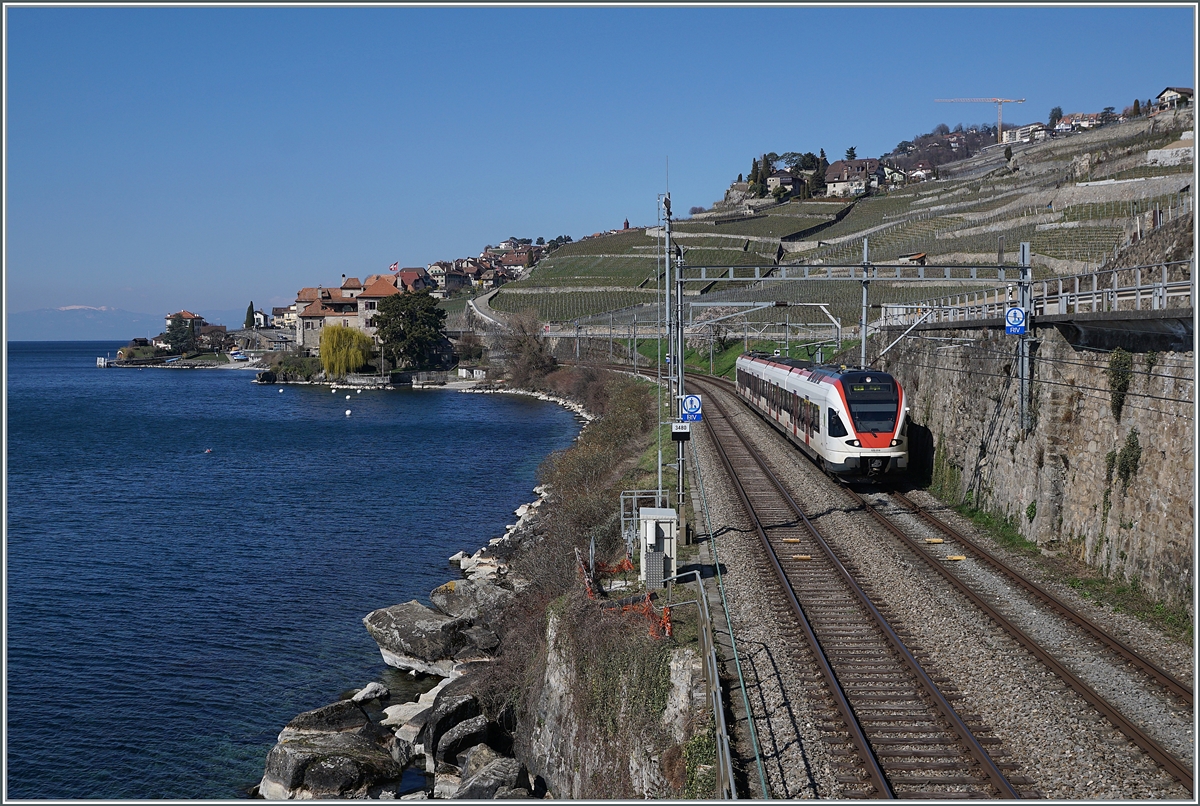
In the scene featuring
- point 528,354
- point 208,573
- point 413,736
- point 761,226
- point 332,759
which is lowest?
point 413,736

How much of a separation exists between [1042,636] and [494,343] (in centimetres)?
10770

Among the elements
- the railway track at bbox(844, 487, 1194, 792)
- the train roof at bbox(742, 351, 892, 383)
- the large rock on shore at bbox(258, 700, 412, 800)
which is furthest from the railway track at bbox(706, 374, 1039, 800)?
the large rock on shore at bbox(258, 700, 412, 800)

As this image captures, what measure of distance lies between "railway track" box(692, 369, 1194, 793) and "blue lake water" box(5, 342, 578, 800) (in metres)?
12.4

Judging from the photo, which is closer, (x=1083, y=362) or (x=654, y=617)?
(x=654, y=617)

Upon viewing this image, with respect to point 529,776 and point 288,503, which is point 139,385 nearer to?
point 288,503

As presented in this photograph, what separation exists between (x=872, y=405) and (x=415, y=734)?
13.4 m

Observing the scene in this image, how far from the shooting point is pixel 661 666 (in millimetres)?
13430

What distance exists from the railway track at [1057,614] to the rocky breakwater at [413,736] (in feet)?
25.7

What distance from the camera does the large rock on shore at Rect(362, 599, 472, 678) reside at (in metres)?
24.0

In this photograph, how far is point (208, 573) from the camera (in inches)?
1273

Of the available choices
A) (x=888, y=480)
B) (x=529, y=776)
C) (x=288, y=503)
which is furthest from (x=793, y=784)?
(x=288, y=503)

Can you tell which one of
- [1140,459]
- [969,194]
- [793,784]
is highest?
[969,194]

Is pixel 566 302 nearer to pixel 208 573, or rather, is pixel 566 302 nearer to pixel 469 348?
pixel 469 348

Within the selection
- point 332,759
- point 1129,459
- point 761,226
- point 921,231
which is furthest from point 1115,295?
point 761,226
